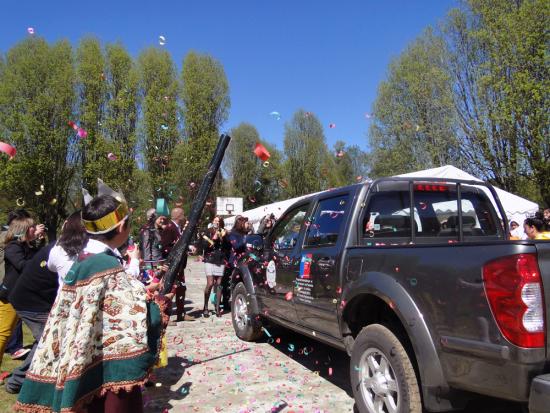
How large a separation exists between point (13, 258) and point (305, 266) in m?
3.28

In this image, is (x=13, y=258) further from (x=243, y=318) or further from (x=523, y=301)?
(x=523, y=301)

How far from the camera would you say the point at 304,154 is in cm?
3416

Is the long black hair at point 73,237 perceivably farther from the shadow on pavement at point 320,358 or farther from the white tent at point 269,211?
the white tent at point 269,211

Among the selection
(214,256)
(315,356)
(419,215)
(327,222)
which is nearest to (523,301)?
(419,215)

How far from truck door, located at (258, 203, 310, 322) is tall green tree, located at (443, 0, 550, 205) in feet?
51.8

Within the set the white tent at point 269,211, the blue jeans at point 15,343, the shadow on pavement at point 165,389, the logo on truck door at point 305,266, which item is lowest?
the shadow on pavement at point 165,389

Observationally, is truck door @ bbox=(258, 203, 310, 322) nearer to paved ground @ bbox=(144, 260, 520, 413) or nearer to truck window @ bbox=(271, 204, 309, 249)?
truck window @ bbox=(271, 204, 309, 249)

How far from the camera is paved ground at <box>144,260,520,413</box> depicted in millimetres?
4031

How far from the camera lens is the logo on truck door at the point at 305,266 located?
443 cm

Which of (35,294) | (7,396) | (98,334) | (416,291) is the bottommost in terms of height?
(7,396)

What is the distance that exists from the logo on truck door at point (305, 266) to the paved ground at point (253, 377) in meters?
1.14

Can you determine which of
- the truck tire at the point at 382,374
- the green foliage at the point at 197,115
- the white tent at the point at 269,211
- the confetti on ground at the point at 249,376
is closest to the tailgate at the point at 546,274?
the truck tire at the point at 382,374

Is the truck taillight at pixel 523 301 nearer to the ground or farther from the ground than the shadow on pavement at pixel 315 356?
farther from the ground

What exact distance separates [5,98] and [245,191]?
16867mm
